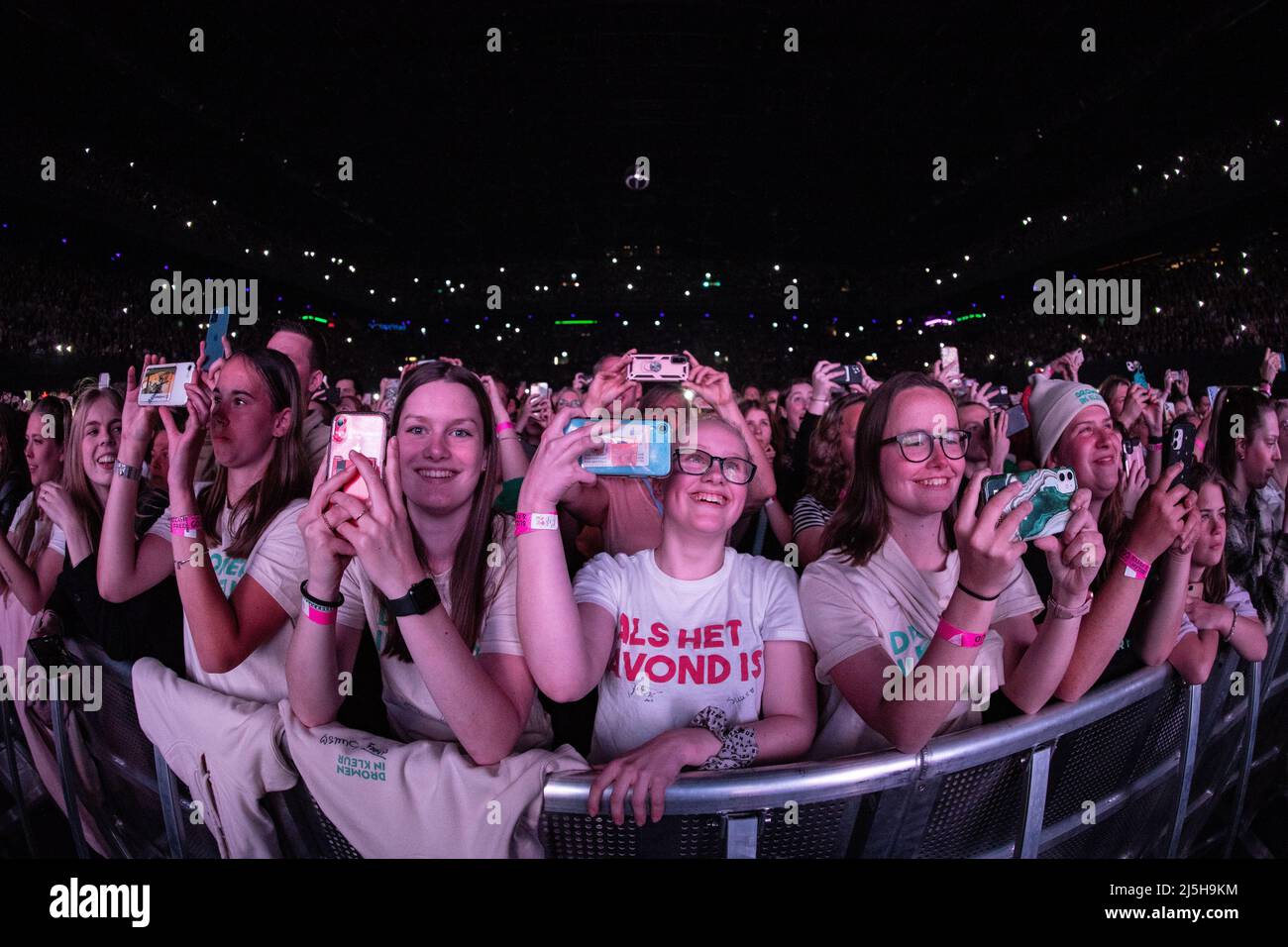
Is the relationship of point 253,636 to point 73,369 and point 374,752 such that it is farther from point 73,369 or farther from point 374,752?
point 73,369

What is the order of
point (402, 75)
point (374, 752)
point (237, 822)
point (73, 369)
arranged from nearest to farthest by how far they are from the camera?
point (374, 752)
point (237, 822)
point (73, 369)
point (402, 75)

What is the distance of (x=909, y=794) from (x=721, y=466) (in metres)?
0.87

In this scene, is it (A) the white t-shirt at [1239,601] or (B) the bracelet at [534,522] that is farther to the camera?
Answer: (A) the white t-shirt at [1239,601]

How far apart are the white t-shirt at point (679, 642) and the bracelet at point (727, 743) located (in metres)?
0.07

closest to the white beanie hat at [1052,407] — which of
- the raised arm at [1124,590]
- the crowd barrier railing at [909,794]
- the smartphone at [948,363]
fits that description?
the raised arm at [1124,590]

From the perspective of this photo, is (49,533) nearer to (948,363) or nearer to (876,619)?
(876,619)

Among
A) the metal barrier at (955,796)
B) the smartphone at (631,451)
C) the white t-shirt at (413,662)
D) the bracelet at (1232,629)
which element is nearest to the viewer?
the metal barrier at (955,796)

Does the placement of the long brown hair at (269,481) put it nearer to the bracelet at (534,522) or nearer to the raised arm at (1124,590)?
the bracelet at (534,522)

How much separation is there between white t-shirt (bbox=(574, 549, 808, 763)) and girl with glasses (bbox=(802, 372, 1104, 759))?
5.7 inches

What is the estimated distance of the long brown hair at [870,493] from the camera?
197 centimetres

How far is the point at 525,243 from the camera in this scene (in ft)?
77.4

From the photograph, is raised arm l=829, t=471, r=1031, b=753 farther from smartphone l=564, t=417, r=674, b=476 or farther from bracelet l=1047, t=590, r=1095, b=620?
smartphone l=564, t=417, r=674, b=476
